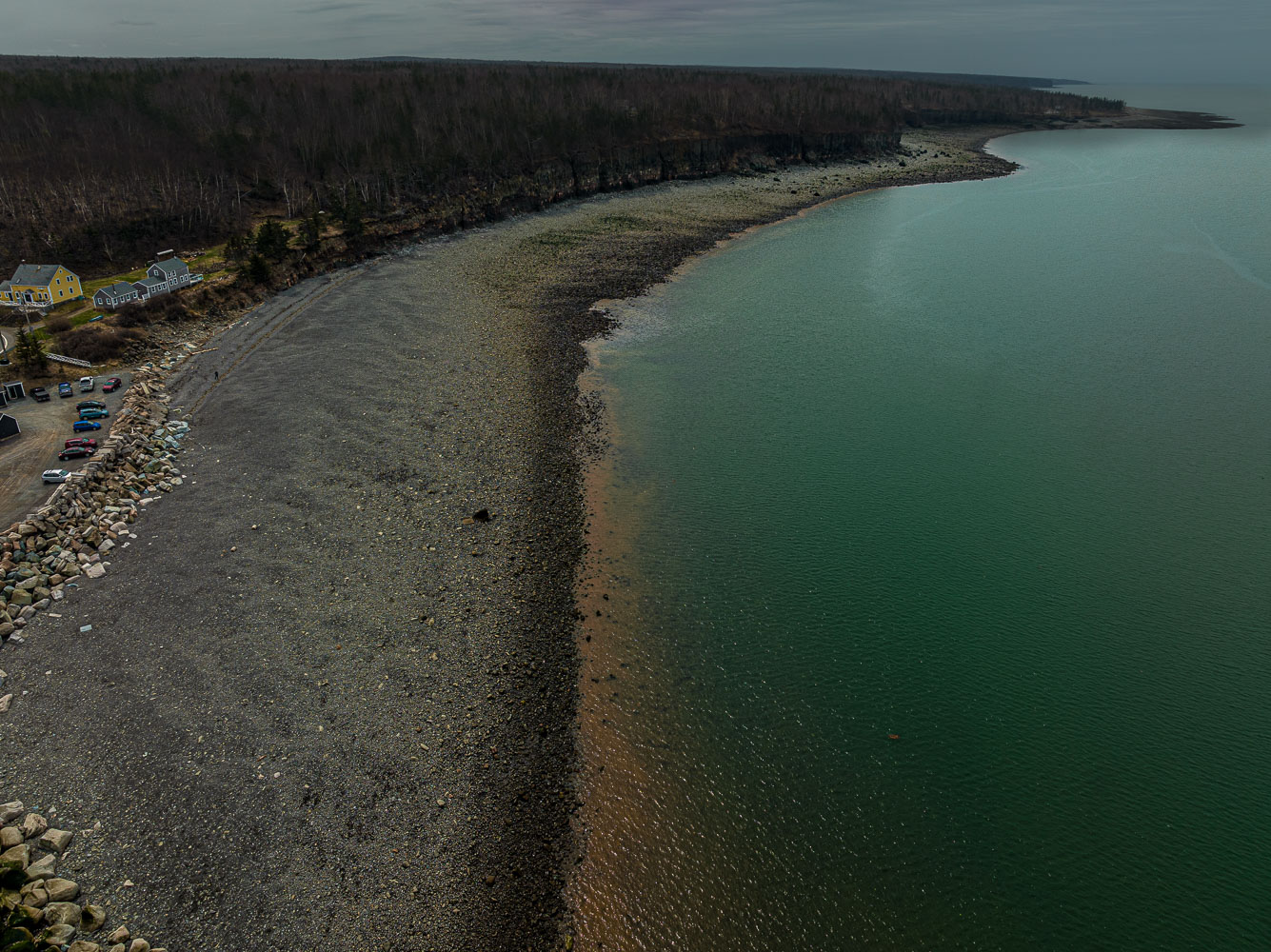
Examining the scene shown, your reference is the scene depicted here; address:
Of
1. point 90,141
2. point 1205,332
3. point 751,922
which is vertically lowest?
point 751,922

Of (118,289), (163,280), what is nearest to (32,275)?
(118,289)

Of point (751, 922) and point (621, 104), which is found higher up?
point (621, 104)

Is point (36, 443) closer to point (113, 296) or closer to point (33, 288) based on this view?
point (113, 296)

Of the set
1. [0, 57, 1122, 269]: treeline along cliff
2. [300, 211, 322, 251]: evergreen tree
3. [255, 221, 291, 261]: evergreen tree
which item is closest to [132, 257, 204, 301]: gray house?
[255, 221, 291, 261]: evergreen tree

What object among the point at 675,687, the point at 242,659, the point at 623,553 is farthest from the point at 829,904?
the point at 242,659

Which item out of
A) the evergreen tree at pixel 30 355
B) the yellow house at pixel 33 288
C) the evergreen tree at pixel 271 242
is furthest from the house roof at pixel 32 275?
the evergreen tree at pixel 271 242

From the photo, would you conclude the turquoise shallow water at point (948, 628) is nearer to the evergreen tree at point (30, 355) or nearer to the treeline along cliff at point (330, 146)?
the evergreen tree at point (30, 355)

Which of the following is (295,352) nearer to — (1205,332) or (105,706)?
(105,706)
